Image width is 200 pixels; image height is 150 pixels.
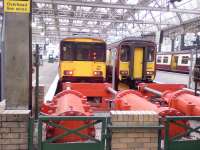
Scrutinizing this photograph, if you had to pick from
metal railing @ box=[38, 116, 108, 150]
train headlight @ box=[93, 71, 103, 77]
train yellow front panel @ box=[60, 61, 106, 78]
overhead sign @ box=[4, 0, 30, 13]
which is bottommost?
metal railing @ box=[38, 116, 108, 150]

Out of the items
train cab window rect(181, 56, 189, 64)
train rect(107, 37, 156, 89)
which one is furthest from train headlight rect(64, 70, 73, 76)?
train cab window rect(181, 56, 189, 64)

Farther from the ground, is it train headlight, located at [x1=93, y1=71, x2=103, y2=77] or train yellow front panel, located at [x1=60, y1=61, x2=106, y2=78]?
train yellow front panel, located at [x1=60, y1=61, x2=106, y2=78]

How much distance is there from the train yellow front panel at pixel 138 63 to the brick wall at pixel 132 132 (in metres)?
10.6

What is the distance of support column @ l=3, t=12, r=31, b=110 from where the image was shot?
16.1ft

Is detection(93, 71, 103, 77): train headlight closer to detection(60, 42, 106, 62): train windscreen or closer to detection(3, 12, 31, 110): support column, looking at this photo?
detection(60, 42, 106, 62): train windscreen

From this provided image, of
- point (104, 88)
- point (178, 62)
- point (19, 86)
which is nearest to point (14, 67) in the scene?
point (19, 86)

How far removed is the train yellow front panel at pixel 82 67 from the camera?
44.3 ft

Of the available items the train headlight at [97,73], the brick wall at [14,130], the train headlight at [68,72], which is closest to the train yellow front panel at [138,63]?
the train headlight at [97,73]

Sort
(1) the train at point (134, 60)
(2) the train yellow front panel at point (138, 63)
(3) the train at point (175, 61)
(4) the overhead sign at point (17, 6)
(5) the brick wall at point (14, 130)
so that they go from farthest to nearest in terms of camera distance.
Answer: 1. (3) the train at point (175, 61)
2. (2) the train yellow front panel at point (138, 63)
3. (1) the train at point (134, 60)
4. (4) the overhead sign at point (17, 6)
5. (5) the brick wall at point (14, 130)

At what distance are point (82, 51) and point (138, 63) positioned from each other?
11.1ft

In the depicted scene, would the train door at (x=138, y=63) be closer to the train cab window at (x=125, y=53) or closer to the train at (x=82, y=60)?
the train cab window at (x=125, y=53)

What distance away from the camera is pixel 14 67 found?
493 cm

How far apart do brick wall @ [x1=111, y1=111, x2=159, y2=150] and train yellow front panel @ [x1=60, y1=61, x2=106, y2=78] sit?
9025 millimetres

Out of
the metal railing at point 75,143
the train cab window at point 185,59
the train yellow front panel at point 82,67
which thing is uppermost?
the train cab window at point 185,59
